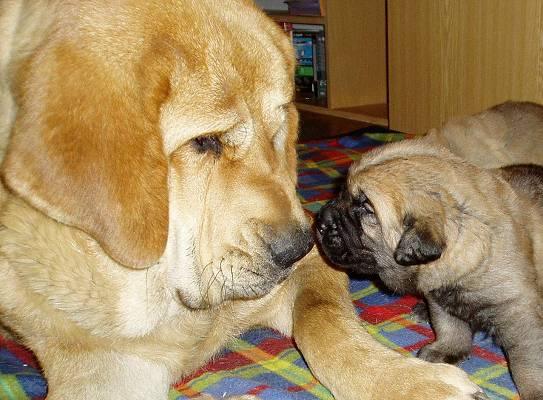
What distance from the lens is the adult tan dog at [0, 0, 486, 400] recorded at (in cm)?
146

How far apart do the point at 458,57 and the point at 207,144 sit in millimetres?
3010

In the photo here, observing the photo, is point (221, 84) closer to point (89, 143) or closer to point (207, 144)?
point (207, 144)

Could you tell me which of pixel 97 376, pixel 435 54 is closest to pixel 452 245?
pixel 97 376

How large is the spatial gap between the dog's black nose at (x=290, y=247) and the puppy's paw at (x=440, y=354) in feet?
2.03

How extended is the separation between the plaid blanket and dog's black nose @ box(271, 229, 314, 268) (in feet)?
1.34

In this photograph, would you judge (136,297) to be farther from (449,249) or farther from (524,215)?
(524,215)

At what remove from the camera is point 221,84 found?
1.60 m

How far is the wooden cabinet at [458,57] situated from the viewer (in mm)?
3824

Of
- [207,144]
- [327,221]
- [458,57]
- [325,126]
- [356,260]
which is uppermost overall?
[207,144]

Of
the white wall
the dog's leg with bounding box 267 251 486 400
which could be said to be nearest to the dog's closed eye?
the dog's leg with bounding box 267 251 486 400

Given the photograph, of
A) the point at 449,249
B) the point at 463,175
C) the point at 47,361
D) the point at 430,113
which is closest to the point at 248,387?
the point at 47,361

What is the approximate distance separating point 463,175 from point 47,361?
127 centimetres

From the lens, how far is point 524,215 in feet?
7.13

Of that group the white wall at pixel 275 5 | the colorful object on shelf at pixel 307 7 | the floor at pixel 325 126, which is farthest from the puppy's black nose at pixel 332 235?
the white wall at pixel 275 5
